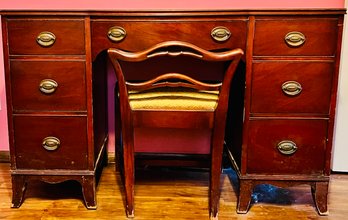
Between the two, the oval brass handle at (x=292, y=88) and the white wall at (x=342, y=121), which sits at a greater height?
the oval brass handle at (x=292, y=88)

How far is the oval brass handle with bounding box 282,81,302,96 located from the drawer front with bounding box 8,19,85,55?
2.65 feet

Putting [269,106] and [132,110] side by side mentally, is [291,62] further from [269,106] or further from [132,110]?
[132,110]

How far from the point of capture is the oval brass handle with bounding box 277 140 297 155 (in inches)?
67.3

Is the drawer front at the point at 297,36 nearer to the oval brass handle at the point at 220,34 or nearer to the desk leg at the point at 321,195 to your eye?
the oval brass handle at the point at 220,34

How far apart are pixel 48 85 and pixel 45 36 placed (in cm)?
19

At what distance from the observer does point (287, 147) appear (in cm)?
171

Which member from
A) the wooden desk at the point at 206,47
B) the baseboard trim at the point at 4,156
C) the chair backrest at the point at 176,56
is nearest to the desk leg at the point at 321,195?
the wooden desk at the point at 206,47

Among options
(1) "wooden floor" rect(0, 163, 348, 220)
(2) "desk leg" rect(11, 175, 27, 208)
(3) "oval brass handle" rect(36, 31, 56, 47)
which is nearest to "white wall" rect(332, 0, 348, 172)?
(1) "wooden floor" rect(0, 163, 348, 220)

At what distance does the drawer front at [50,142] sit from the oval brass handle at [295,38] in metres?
0.87

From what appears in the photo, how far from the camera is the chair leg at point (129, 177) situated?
1680mm

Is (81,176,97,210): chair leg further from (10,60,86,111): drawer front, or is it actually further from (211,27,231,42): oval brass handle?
(211,27,231,42): oval brass handle

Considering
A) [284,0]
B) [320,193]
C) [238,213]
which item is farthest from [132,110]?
[284,0]

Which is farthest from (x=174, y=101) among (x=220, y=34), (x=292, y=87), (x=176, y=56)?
(x=292, y=87)

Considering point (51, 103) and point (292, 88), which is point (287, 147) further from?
point (51, 103)
